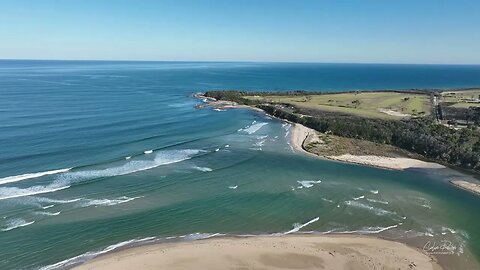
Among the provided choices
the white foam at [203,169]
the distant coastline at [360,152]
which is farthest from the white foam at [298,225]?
the distant coastline at [360,152]

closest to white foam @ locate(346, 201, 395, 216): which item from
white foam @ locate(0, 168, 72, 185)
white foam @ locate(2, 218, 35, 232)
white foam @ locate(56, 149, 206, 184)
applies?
white foam @ locate(56, 149, 206, 184)

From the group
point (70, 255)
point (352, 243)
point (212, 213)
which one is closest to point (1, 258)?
point (70, 255)

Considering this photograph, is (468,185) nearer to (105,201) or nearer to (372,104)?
(105,201)

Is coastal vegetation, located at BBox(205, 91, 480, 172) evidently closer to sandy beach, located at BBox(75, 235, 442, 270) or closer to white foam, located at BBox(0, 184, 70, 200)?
sandy beach, located at BBox(75, 235, 442, 270)

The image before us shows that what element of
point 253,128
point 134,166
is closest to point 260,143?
point 253,128

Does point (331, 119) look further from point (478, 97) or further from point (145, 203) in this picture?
point (478, 97)

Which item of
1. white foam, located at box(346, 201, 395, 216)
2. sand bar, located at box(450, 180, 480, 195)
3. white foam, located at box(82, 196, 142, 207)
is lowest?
sand bar, located at box(450, 180, 480, 195)

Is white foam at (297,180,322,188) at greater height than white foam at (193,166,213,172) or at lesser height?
lesser

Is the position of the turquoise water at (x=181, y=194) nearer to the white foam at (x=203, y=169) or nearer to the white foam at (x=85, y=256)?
the white foam at (x=85, y=256)
